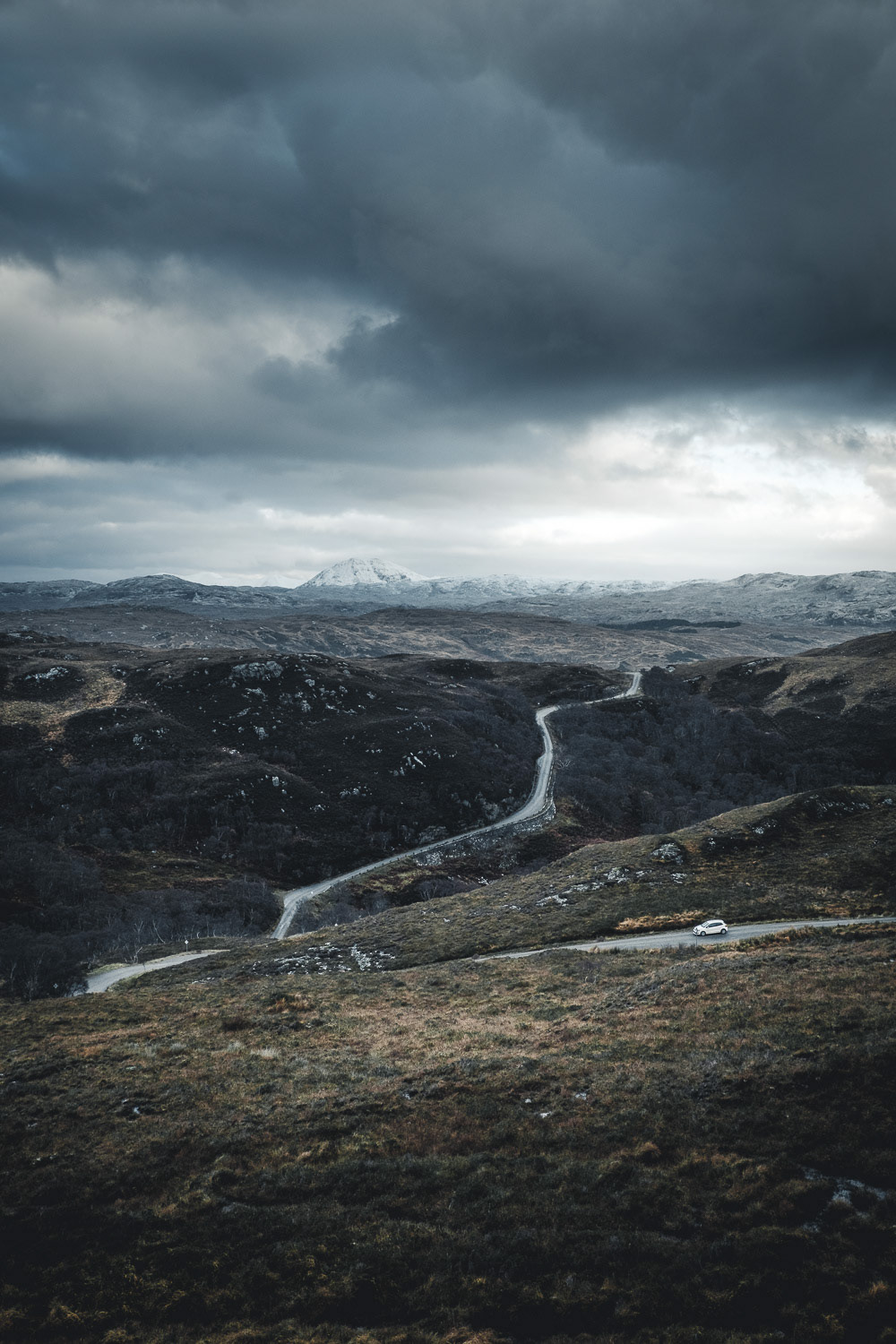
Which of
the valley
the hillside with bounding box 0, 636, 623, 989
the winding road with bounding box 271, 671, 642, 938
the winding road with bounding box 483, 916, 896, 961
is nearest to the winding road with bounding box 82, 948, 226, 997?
the valley

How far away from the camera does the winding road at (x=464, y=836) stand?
77.2 metres

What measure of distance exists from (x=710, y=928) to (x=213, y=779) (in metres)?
92.6

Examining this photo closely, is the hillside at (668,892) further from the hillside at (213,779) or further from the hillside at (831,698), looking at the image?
the hillside at (831,698)

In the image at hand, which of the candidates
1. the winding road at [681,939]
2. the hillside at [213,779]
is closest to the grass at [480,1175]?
the winding road at [681,939]

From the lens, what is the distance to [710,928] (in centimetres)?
3903

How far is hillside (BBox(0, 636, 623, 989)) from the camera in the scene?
7381 cm

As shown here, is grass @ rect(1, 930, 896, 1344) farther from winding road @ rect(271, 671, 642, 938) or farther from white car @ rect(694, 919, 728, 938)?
winding road @ rect(271, 671, 642, 938)

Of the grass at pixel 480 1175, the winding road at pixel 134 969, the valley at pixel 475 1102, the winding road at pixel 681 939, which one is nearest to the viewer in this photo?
the grass at pixel 480 1175

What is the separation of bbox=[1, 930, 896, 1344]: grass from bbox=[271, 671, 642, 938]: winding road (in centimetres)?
4868

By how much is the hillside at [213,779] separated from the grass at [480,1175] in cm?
4926

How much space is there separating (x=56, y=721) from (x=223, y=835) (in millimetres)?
56355

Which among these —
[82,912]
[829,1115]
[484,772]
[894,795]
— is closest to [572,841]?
[484,772]

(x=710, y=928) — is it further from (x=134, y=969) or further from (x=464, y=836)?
(x=464, y=836)

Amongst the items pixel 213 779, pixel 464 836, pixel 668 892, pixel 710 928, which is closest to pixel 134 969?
pixel 668 892
